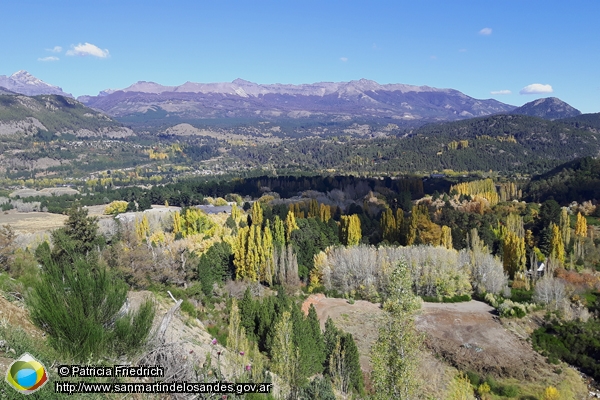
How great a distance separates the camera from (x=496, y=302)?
40156 millimetres

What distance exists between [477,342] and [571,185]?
62207 millimetres

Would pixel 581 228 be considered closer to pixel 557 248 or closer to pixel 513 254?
pixel 557 248

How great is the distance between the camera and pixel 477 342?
33062mm

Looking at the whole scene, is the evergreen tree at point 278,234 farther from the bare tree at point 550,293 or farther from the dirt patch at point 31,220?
the dirt patch at point 31,220

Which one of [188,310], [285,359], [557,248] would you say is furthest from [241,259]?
[557,248]

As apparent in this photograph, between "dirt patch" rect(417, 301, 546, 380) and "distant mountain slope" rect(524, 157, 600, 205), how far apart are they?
50178 mm

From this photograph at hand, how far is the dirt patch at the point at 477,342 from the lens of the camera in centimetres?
2922

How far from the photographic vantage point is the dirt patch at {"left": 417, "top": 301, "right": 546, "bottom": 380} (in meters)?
29.2

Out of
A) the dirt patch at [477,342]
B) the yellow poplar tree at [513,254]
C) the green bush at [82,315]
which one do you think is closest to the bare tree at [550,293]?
the dirt patch at [477,342]

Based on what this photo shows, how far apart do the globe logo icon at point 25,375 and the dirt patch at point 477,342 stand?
29.2 metres

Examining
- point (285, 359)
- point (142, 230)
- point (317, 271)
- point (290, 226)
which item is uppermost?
point (285, 359)

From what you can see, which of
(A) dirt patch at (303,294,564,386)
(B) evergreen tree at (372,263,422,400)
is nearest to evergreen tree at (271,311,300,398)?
(B) evergreen tree at (372,263,422,400)

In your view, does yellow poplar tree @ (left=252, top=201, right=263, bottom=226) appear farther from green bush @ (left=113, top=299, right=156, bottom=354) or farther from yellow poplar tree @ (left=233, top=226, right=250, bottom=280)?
green bush @ (left=113, top=299, right=156, bottom=354)

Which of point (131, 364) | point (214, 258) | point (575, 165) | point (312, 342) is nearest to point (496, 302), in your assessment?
point (312, 342)
